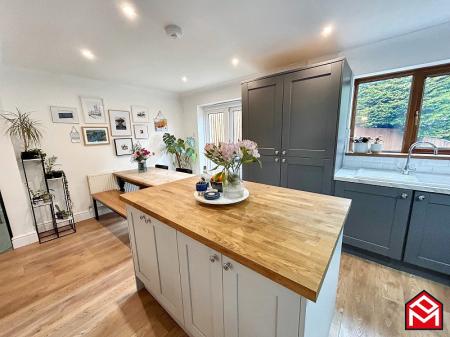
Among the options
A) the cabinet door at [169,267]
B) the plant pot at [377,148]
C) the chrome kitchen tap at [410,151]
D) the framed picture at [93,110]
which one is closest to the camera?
the cabinet door at [169,267]

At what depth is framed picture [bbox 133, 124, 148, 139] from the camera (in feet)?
11.9

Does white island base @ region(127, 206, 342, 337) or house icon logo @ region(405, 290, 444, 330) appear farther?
house icon logo @ region(405, 290, 444, 330)

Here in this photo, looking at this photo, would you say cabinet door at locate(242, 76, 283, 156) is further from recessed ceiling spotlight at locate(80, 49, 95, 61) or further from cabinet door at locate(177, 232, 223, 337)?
recessed ceiling spotlight at locate(80, 49, 95, 61)

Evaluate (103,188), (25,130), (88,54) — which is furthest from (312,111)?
(25,130)

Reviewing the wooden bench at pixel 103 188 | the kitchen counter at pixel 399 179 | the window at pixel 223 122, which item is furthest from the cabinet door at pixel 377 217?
the wooden bench at pixel 103 188

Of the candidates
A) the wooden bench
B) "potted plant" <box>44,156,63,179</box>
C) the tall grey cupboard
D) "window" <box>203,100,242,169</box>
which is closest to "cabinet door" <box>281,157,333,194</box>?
the tall grey cupboard

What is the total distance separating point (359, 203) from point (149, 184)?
2.44 m

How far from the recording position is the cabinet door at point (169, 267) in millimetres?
1121

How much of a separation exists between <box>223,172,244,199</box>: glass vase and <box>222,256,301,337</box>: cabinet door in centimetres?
49

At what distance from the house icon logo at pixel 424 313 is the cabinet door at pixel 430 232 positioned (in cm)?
27

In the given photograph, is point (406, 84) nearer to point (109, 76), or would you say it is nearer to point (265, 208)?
point (265, 208)

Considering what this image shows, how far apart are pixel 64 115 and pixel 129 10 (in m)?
2.24

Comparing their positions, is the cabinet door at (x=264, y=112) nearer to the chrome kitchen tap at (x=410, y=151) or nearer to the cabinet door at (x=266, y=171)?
the cabinet door at (x=266, y=171)

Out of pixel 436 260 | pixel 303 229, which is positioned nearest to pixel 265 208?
pixel 303 229
